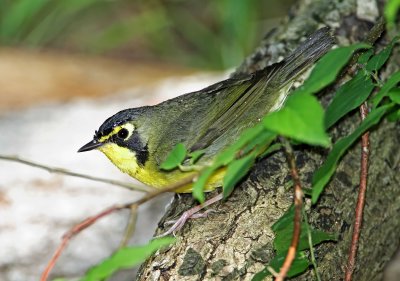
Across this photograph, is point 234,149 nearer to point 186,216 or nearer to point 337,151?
point 337,151

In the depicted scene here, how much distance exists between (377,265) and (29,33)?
609 centimetres

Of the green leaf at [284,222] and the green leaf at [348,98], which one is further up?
the green leaf at [348,98]

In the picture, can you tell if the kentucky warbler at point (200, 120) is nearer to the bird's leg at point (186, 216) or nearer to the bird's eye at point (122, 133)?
the bird's eye at point (122, 133)

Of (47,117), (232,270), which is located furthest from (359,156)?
(47,117)

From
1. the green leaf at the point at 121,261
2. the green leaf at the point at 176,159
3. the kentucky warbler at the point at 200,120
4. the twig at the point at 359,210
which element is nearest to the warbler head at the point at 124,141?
the kentucky warbler at the point at 200,120

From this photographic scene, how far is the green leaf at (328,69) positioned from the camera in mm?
2674

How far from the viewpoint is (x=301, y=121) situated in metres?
2.51

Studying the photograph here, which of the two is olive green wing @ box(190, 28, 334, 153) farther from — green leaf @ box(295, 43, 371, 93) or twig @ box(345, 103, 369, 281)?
green leaf @ box(295, 43, 371, 93)

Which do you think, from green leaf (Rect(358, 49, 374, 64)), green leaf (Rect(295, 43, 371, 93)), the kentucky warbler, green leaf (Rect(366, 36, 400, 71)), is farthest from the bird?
green leaf (Rect(295, 43, 371, 93))

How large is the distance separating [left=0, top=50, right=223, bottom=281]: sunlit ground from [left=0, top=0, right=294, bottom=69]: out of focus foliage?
0.62m

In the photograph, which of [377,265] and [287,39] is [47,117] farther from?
[377,265]

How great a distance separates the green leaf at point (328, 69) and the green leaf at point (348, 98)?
427 millimetres

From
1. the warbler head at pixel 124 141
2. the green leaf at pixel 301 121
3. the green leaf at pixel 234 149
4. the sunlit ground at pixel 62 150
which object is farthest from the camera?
the sunlit ground at pixel 62 150

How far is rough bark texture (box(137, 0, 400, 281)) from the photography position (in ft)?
12.3
